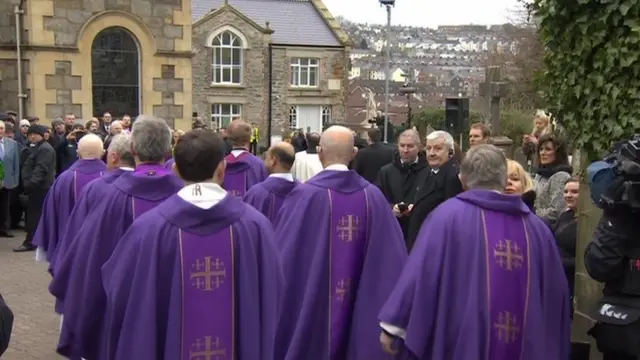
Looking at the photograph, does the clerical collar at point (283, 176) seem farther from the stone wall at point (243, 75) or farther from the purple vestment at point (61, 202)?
the stone wall at point (243, 75)

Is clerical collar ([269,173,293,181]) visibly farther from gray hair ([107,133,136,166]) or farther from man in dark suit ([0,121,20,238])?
man in dark suit ([0,121,20,238])

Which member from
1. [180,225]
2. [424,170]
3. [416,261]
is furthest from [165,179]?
[424,170]

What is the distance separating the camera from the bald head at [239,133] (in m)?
7.71

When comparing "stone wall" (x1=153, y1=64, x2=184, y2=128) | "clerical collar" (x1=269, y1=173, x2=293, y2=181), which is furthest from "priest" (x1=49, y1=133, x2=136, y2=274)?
"stone wall" (x1=153, y1=64, x2=184, y2=128)

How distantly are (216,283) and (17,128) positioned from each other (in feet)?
36.6

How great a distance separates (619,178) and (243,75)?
36.6m

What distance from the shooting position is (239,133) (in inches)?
305

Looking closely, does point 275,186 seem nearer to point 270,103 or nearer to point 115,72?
point 115,72

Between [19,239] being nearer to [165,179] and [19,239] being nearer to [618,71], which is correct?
[165,179]

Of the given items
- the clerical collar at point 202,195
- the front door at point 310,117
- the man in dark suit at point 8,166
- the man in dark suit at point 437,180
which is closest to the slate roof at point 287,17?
the front door at point 310,117

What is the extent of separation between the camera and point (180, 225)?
359 centimetres

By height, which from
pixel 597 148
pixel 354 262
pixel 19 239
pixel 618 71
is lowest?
A: pixel 19 239

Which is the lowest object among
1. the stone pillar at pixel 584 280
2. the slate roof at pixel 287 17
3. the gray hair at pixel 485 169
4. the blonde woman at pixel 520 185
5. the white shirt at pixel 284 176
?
the stone pillar at pixel 584 280

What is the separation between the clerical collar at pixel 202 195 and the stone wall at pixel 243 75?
35014 mm
